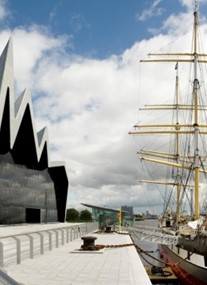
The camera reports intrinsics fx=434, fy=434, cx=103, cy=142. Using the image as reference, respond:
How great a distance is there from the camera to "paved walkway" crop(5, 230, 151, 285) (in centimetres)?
1004

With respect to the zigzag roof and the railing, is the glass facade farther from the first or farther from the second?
the railing

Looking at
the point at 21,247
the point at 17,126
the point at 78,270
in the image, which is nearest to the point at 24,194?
the point at 17,126

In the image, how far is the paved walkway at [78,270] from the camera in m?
10.0

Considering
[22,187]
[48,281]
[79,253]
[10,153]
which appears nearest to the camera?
[48,281]

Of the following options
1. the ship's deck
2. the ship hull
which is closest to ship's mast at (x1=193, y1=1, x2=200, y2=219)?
the ship hull

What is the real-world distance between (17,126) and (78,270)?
2475 cm

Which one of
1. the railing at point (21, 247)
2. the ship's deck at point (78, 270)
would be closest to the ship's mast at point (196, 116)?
the railing at point (21, 247)

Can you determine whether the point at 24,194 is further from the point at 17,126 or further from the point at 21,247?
the point at 21,247

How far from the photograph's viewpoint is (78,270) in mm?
11867

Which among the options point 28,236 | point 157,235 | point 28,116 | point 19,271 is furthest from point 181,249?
point 19,271

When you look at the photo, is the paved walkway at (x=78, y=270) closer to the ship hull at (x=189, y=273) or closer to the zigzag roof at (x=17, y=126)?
the ship hull at (x=189, y=273)

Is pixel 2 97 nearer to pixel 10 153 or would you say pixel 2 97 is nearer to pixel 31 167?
pixel 10 153

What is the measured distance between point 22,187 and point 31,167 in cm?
399

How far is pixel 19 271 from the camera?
1121cm
